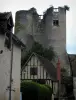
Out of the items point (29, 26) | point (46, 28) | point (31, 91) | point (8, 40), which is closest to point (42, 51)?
point (46, 28)

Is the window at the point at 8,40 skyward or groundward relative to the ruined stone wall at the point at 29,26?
groundward

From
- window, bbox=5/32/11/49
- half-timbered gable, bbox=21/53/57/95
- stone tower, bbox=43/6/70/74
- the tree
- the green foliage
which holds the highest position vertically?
stone tower, bbox=43/6/70/74

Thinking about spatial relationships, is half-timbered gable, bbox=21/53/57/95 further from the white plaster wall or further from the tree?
the tree

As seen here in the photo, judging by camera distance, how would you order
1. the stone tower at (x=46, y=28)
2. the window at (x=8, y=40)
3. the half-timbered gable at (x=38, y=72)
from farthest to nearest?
the stone tower at (x=46, y=28), the half-timbered gable at (x=38, y=72), the window at (x=8, y=40)

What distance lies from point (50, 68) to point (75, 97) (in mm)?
4982

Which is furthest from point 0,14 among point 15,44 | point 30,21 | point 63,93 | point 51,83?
point 30,21

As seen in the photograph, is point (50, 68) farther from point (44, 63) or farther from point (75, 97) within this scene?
point (75, 97)

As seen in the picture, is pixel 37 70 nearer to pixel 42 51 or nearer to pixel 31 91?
pixel 31 91

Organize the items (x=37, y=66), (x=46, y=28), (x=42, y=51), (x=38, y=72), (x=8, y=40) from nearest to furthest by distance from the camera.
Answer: (x=8, y=40) < (x=38, y=72) < (x=37, y=66) < (x=42, y=51) < (x=46, y=28)

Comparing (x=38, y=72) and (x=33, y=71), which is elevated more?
(x=33, y=71)

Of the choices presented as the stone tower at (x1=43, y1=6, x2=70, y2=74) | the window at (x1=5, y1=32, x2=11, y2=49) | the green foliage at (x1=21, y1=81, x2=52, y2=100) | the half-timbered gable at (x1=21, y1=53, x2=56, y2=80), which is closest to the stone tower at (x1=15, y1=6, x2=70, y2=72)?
the stone tower at (x1=43, y1=6, x2=70, y2=74)

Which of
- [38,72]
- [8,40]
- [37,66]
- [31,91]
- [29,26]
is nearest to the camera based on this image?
[8,40]

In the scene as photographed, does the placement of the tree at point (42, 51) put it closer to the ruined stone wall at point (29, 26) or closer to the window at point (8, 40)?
the ruined stone wall at point (29, 26)

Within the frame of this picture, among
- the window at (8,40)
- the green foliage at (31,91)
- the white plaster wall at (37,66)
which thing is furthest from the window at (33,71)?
the window at (8,40)
